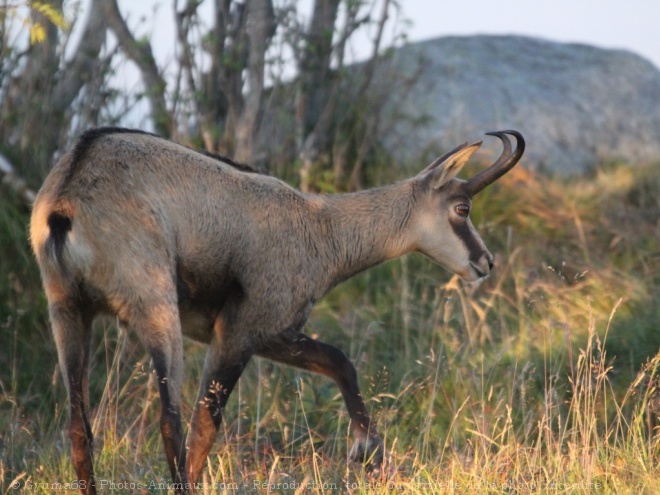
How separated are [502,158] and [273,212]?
143 centimetres

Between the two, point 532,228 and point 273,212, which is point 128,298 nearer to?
point 273,212

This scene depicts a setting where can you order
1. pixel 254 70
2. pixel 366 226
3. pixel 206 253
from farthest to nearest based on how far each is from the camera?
pixel 254 70 < pixel 366 226 < pixel 206 253

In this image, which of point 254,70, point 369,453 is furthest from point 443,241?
point 254,70

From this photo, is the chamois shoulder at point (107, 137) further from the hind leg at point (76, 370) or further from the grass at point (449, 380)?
the grass at point (449, 380)

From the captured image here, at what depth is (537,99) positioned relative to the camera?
11.8m

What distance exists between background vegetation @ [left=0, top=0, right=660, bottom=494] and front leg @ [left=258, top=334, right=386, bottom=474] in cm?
13

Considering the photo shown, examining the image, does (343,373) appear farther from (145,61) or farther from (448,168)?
(145,61)

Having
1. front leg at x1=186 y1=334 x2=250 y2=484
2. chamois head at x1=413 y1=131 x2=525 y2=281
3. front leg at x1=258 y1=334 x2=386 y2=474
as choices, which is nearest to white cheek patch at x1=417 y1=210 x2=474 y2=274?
chamois head at x1=413 y1=131 x2=525 y2=281

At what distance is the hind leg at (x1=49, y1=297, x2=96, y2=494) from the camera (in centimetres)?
508

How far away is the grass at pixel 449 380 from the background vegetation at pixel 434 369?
0.02 m

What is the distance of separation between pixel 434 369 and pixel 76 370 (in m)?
2.63

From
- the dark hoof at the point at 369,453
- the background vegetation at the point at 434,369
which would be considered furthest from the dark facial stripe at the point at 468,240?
the dark hoof at the point at 369,453

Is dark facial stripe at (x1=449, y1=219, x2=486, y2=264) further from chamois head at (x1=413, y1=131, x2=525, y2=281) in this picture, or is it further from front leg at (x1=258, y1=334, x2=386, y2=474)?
front leg at (x1=258, y1=334, x2=386, y2=474)

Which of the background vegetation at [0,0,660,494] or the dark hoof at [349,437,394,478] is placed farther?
the dark hoof at [349,437,394,478]
